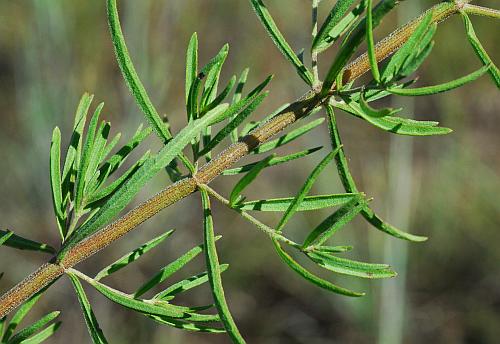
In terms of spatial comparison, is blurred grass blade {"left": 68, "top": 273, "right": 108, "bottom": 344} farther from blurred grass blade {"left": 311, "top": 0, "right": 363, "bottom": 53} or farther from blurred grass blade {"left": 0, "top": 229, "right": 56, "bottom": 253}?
blurred grass blade {"left": 311, "top": 0, "right": 363, "bottom": 53}

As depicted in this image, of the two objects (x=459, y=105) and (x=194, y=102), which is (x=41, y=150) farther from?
(x=459, y=105)

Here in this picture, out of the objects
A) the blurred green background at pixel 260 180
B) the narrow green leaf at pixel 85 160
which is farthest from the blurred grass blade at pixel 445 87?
the blurred green background at pixel 260 180

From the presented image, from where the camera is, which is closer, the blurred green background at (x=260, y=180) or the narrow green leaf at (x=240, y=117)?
the narrow green leaf at (x=240, y=117)

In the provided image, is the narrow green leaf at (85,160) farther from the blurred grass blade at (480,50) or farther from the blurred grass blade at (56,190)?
the blurred grass blade at (480,50)

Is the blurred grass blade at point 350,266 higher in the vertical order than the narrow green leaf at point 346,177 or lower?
lower

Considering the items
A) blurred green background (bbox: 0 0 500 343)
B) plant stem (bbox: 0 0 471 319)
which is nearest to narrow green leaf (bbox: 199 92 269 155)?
plant stem (bbox: 0 0 471 319)
